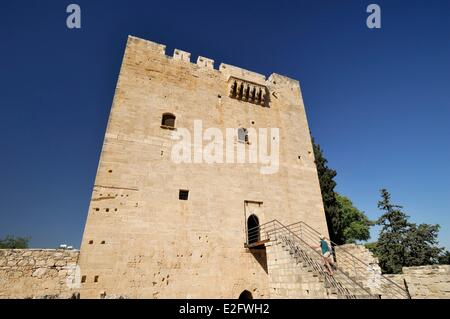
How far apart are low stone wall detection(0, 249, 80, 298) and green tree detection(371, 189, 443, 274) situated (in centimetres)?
2259

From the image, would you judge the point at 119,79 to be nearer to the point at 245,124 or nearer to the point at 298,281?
the point at 245,124

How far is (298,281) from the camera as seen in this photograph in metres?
6.67

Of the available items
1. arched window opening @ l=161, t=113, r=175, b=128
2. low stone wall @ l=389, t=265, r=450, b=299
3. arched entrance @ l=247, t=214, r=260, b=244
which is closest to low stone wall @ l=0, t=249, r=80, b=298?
arched window opening @ l=161, t=113, r=175, b=128

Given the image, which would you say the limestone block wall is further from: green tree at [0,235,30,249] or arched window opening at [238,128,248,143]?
green tree at [0,235,30,249]

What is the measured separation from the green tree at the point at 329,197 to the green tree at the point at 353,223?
7860mm

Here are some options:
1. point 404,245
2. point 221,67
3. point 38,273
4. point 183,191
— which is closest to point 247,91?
point 221,67

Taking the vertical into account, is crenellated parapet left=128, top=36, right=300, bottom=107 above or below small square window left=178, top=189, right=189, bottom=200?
above

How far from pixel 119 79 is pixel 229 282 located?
30.1ft

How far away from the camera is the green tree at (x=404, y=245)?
18.6 m

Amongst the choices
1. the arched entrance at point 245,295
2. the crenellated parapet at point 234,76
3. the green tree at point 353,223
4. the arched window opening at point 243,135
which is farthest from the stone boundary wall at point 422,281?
the green tree at point 353,223

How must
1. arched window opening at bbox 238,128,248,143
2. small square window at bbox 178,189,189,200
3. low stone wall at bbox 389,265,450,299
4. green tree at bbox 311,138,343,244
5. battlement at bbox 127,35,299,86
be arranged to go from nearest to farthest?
low stone wall at bbox 389,265,450,299 → small square window at bbox 178,189,189,200 → battlement at bbox 127,35,299,86 → arched window opening at bbox 238,128,248,143 → green tree at bbox 311,138,343,244

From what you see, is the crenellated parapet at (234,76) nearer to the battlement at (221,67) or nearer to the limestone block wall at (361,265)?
the battlement at (221,67)

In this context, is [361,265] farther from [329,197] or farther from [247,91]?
[247,91]

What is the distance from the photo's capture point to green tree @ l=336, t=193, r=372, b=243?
25.0 meters
